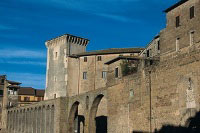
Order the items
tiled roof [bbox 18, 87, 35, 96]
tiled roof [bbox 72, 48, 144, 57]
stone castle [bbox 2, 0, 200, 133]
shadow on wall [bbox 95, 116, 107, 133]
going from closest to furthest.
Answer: stone castle [bbox 2, 0, 200, 133], shadow on wall [bbox 95, 116, 107, 133], tiled roof [bbox 72, 48, 144, 57], tiled roof [bbox 18, 87, 35, 96]

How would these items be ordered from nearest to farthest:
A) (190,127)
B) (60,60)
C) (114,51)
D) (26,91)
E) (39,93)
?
(190,127) → (114,51) → (60,60) → (26,91) → (39,93)

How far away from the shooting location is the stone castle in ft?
60.3

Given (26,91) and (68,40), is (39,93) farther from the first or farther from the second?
(68,40)

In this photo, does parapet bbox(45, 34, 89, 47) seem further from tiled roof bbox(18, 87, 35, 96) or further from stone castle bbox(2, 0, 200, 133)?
tiled roof bbox(18, 87, 35, 96)

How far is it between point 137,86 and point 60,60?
2963 cm

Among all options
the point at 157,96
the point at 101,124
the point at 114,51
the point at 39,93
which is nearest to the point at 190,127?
the point at 157,96

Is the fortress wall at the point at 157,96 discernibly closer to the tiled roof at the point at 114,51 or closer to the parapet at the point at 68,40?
the tiled roof at the point at 114,51

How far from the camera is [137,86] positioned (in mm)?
23047

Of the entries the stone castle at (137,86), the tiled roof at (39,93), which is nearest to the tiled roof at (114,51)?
the stone castle at (137,86)

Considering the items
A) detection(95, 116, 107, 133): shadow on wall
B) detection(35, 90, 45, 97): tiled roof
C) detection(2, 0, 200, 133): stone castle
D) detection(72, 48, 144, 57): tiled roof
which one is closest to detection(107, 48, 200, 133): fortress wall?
detection(2, 0, 200, 133): stone castle

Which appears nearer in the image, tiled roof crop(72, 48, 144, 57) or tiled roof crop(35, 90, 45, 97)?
tiled roof crop(72, 48, 144, 57)

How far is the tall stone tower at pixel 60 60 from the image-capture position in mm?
49713

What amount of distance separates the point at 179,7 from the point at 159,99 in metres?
9.78

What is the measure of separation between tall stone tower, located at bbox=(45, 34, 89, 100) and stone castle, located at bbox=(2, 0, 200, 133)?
330 millimetres
